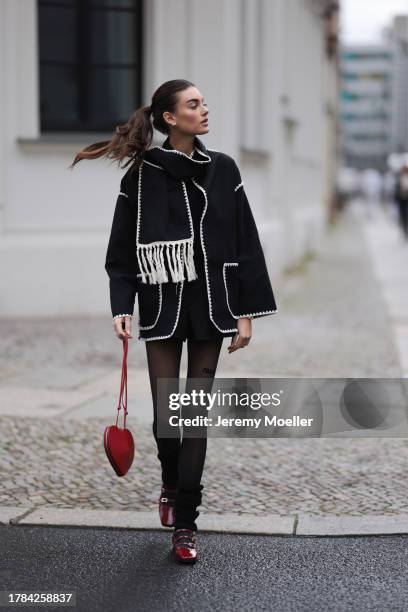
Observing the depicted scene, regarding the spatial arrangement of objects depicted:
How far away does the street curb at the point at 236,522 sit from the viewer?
15.0ft

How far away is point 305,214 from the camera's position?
22.3m

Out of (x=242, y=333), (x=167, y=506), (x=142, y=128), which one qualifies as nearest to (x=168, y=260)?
(x=242, y=333)

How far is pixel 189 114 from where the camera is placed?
13.4 ft

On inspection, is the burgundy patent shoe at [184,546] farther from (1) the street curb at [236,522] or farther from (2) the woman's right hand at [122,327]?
(2) the woman's right hand at [122,327]

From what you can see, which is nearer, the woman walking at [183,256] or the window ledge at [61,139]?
the woman walking at [183,256]

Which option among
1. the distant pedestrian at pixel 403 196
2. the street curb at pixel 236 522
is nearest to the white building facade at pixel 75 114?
the street curb at pixel 236 522

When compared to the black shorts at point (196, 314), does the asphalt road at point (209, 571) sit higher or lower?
lower

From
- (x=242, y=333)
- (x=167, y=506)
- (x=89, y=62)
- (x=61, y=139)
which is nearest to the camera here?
(x=242, y=333)

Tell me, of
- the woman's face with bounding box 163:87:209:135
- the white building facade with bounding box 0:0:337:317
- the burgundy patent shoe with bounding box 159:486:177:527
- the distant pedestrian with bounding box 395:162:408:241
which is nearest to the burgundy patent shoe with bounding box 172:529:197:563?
the burgundy patent shoe with bounding box 159:486:177:527

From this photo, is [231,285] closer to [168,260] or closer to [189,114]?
[168,260]

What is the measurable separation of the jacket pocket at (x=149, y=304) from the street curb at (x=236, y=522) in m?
0.95

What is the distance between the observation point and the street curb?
4.57m

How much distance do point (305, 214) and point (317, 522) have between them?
58.8 feet

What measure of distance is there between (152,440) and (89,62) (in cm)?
632
